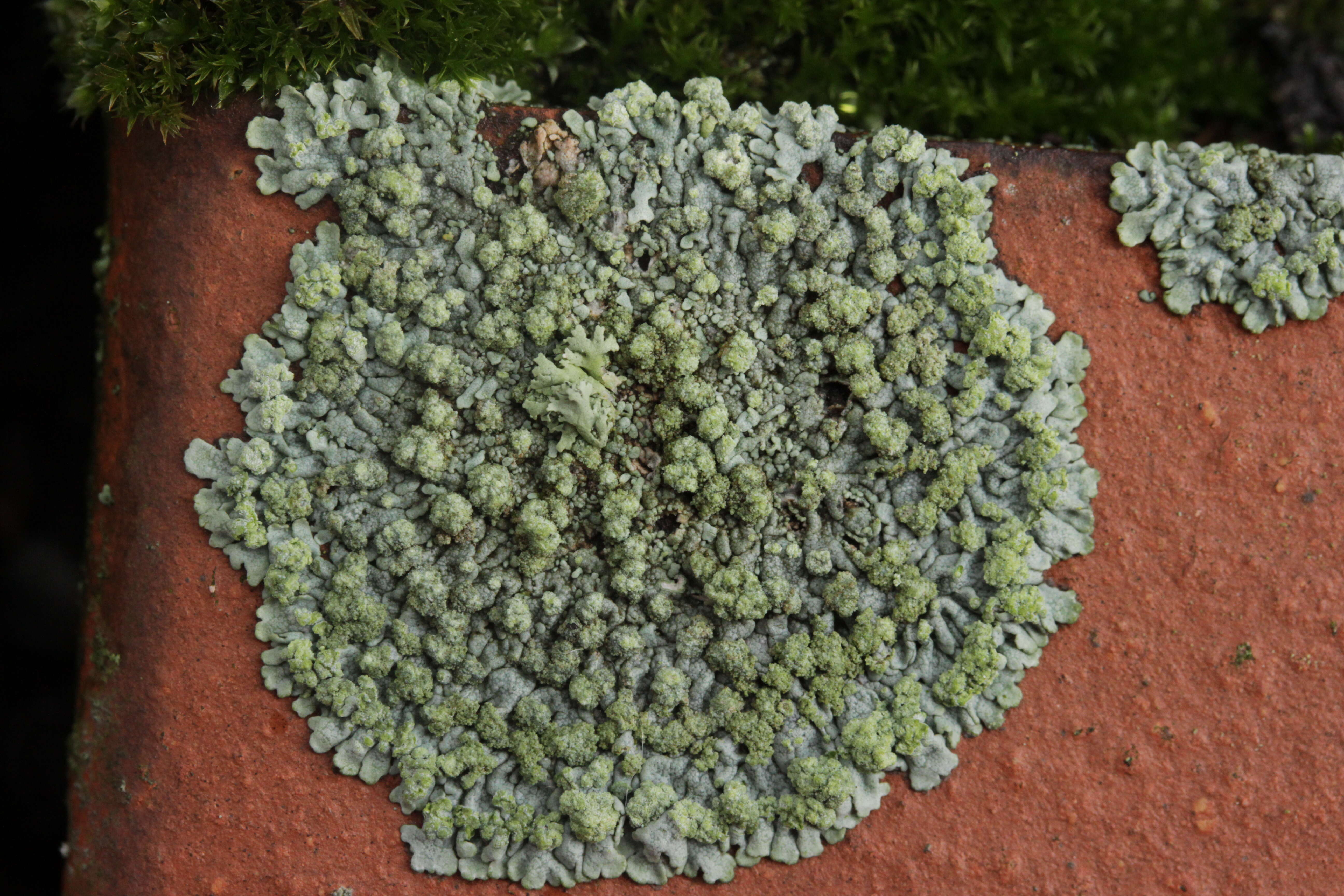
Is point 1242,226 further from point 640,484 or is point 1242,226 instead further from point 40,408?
point 40,408

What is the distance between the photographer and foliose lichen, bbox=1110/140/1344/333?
1856mm

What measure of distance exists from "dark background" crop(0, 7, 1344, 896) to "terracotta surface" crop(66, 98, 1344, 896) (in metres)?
1.21

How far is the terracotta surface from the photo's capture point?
1880 mm

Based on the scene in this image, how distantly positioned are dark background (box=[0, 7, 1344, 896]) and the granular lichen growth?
4.79ft

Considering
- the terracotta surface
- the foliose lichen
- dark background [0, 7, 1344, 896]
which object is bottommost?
dark background [0, 7, 1344, 896]

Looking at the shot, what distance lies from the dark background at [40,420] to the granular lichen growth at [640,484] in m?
1.46

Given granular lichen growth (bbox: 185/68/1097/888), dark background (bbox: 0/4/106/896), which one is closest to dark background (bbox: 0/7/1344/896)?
dark background (bbox: 0/4/106/896)

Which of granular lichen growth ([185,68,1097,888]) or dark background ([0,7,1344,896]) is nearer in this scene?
granular lichen growth ([185,68,1097,888])

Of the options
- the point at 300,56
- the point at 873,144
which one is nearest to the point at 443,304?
the point at 300,56

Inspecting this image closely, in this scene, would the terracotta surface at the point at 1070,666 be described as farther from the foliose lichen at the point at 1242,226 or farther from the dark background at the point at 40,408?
the dark background at the point at 40,408

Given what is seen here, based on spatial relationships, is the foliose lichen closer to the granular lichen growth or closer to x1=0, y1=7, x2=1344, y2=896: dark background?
the granular lichen growth

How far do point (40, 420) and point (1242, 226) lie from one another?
326cm

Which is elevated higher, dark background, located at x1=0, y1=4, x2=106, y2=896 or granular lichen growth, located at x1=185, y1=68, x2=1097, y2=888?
granular lichen growth, located at x1=185, y1=68, x2=1097, y2=888

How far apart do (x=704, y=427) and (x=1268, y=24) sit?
2149 millimetres
